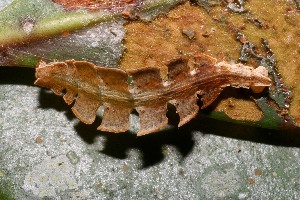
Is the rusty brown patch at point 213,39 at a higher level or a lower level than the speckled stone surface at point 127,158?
higher

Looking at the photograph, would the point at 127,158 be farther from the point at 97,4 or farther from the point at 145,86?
the point at 97,4

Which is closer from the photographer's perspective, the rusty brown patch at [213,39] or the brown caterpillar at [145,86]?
the brown caterpillar at [145,86]

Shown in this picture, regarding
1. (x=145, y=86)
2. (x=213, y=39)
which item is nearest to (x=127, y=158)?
(x=145, y=86)

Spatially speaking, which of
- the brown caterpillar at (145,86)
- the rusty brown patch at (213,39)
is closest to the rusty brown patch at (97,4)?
the rusty brown patch at (213,39)

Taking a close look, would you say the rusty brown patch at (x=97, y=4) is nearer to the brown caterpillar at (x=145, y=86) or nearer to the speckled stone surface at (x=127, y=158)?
the brown caterpillar at (x=145, y=86)

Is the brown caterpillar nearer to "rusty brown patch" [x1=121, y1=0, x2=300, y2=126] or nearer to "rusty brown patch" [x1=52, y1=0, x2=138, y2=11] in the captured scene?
"rusty brown patch" [x1=121, y1=0, x2=300, y2=126]

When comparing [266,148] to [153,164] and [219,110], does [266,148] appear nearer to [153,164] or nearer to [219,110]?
[219,110]

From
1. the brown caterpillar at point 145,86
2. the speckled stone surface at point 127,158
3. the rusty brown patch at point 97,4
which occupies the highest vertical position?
the rusty brown patch at point 97,4

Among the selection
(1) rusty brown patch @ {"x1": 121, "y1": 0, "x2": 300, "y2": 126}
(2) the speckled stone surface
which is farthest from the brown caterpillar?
(2) the speckled stone surface
